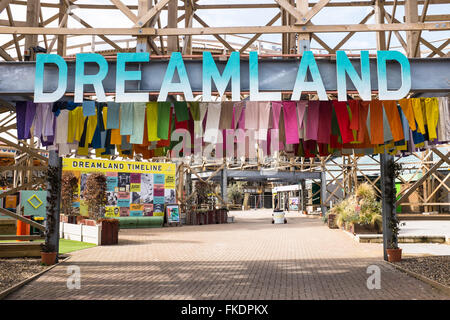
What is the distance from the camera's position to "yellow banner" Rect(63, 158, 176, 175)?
20.7 m

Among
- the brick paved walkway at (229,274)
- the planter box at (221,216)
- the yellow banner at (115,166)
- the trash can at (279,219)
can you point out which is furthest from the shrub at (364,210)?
the yellow banner at (115,166)

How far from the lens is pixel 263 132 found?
7.72m

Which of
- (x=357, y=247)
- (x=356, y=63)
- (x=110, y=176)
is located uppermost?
(x=356, y=63)

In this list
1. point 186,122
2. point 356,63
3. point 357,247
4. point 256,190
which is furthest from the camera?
point 256,190

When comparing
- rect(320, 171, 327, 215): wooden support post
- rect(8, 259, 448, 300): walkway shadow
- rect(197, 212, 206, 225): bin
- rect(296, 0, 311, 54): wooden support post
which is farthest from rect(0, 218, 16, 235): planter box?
rect(320, 171, 327, 215): wooden support post

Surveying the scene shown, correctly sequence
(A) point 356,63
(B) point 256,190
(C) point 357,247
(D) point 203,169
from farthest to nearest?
(B) point 256,190, (D) point 203,169, (C) point 357,247, (A) point 356,63

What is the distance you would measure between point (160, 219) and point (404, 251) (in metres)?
14.7

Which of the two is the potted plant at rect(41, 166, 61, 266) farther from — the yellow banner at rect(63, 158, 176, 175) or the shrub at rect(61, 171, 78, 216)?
the yellow banner at rect(63, 158, 176, 175)

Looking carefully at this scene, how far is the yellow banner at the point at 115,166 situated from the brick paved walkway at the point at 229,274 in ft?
28.3

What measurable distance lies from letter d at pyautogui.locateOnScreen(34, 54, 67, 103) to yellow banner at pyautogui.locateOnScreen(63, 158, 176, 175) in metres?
14.8

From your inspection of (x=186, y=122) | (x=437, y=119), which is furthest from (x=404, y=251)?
(x=186, y=122)

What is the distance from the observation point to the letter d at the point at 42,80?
21.8ft
